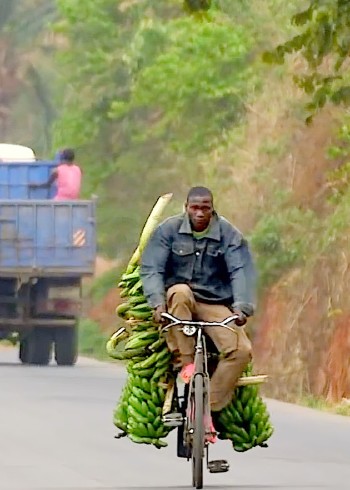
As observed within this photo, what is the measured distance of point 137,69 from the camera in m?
34.1

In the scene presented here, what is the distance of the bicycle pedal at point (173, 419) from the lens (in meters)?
12.0

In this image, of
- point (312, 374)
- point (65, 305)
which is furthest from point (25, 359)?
point (312, 374)

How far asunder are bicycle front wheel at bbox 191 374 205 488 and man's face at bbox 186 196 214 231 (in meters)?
0.92

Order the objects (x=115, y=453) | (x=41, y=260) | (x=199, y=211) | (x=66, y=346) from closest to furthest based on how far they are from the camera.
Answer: (x=199, y=211) < (x=115, y=453) < (x=41, y=260) < (x=66, y=346)

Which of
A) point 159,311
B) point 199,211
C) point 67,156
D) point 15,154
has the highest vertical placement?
point 199,211

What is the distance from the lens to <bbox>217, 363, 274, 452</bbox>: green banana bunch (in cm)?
1227

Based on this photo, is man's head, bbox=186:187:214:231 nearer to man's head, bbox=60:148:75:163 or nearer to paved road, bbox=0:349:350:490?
paved road, bbox=0:349:350:490

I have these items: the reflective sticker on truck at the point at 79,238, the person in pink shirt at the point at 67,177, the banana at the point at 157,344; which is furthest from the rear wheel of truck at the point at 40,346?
the banana at the point at 157,344

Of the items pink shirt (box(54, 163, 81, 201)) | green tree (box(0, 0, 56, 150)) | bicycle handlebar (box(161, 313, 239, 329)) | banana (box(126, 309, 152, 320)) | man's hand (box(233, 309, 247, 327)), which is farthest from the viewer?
green tree (box(0, 0, 56, 150))

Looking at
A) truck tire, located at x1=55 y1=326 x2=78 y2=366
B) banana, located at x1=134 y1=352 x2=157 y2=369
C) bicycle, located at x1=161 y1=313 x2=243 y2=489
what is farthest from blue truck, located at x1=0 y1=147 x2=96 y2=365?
bicycle, located at x1=161 y1=313 x2=243 y2=489

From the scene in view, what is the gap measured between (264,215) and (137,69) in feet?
26.2

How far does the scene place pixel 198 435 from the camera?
1159 cm

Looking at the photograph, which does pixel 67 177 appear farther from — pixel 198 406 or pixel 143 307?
pixel 198 406

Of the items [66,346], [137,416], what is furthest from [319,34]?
[66,346]
